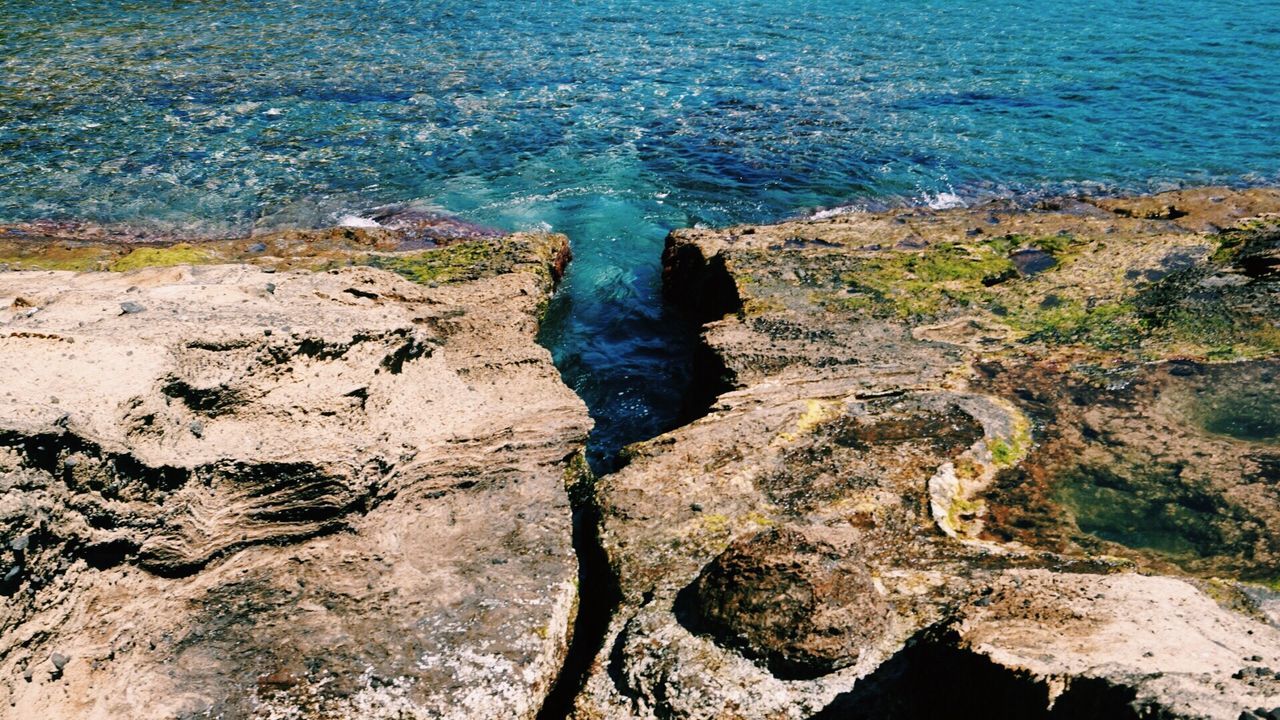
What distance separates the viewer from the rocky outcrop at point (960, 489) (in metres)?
4.58

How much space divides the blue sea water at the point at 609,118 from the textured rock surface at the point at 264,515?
A: 296 centimetres

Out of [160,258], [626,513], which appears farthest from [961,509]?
[160,258]

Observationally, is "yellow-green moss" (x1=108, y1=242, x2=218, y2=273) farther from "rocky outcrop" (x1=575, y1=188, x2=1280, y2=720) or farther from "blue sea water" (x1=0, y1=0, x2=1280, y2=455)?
"rocky outcrop" (x1=575, y1=188, x2=1280, y2=720)

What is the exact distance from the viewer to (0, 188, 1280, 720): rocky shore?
16.0ft

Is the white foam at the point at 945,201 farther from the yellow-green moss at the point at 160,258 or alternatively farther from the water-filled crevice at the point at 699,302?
the yellow-green moss at the point at 160,258

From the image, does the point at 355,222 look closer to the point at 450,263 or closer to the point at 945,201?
the point at 450,263

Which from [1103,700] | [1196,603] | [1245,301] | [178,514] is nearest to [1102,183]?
[1245,301]

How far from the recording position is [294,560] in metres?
5.85

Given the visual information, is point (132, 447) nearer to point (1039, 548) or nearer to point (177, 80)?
point (1039, 548)

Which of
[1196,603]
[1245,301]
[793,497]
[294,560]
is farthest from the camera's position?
[1245,301]

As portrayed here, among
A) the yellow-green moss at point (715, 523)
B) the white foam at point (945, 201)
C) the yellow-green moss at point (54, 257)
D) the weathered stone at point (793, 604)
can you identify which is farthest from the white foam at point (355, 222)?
the weathered stone at point (793, 604)

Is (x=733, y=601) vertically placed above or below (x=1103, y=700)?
below

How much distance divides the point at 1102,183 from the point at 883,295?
817cm

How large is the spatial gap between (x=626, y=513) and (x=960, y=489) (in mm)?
2616
